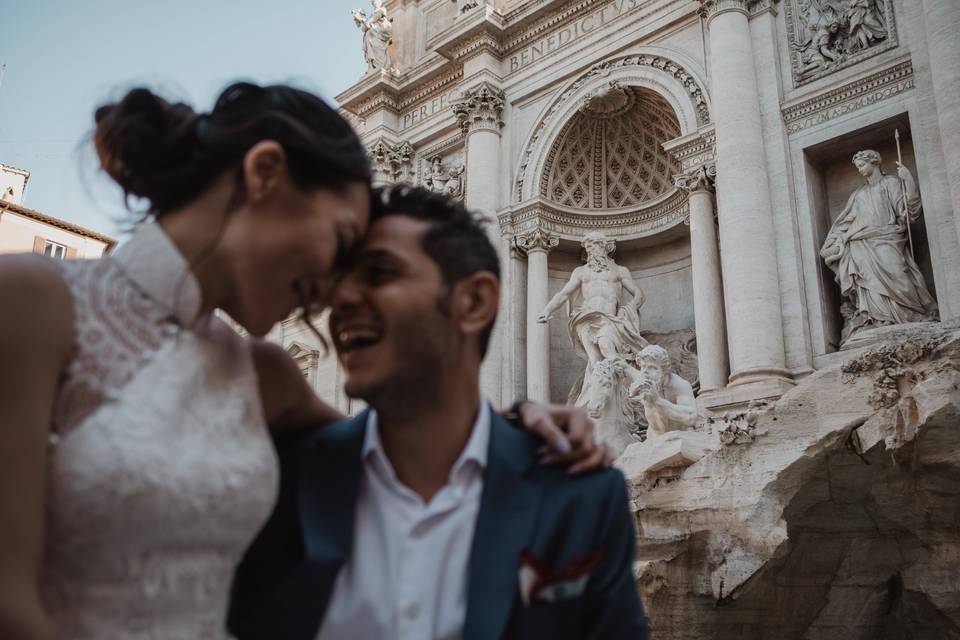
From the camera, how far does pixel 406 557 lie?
1643 mm

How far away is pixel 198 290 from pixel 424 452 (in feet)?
2.05

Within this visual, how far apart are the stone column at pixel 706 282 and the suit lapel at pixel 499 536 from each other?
31.7 feet

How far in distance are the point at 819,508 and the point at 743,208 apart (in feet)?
19.6

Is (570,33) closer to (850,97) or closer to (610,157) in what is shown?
(610,157)

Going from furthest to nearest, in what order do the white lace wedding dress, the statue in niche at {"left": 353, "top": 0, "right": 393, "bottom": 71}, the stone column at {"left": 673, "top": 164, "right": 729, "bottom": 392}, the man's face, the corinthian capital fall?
the statue in niche at {"left": 353, "top": 0, "right": 393, "bottom": 71} < the corinthian capital < the stone column at {"left": 673, "top": 164, "right": 729, "bottom": 392} < the man's face < the white lace wedding dress

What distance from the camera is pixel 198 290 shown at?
1.47 metres

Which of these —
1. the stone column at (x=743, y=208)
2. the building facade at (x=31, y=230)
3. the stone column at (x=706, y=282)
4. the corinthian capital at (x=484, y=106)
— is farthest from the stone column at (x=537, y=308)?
the building facade at (x=31, y=230)

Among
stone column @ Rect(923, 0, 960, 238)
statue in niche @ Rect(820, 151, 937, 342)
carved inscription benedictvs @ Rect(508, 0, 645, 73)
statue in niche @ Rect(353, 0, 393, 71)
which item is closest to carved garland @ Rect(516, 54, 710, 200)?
carved inscription benedictvs @ Rect(508, 0, 645, 73)

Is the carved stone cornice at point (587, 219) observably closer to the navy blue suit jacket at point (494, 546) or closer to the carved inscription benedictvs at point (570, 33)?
the carved inscription benedictvs at point (570, 33)

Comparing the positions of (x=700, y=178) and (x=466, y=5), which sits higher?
(x=466, y=5)

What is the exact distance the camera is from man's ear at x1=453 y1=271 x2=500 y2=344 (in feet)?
6.11

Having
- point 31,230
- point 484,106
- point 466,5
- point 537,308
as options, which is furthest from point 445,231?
point 31,230

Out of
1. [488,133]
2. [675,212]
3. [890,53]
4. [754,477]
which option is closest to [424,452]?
[754,477]

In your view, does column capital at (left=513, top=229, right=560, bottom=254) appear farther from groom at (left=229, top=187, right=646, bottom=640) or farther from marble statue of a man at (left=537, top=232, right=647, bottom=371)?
groom at (left=229, top=187, right=646, bottom=640)
